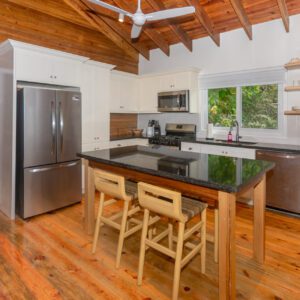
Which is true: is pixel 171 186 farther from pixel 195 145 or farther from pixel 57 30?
pixel 57 30

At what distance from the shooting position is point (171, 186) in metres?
2.01

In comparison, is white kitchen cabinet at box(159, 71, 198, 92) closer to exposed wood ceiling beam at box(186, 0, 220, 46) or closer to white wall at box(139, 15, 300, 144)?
white wall at box(139, 15, 300, 144)

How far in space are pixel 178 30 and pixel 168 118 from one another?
1710mm

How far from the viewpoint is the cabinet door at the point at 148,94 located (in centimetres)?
509

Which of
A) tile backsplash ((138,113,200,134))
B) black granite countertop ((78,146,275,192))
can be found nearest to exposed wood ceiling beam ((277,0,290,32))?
tile backsplash ((138,113,200,134))

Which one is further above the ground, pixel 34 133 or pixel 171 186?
pixel 34 133

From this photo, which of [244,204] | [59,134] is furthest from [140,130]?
[244,204]

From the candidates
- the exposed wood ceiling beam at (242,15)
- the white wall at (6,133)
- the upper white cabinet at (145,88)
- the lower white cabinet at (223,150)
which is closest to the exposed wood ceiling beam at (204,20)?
the exposed wood ceiling beam at (242,15)

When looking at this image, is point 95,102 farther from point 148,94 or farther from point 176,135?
point 176,135

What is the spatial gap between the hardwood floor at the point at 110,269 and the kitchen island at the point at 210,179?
240 mm

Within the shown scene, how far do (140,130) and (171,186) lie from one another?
356 cm

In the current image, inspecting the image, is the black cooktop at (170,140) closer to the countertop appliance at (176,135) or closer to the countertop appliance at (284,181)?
the countertop appliance at (176,135)

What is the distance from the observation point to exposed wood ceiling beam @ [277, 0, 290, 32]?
3.26 m

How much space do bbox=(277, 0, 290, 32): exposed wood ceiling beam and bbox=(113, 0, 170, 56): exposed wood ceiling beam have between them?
209 cm
